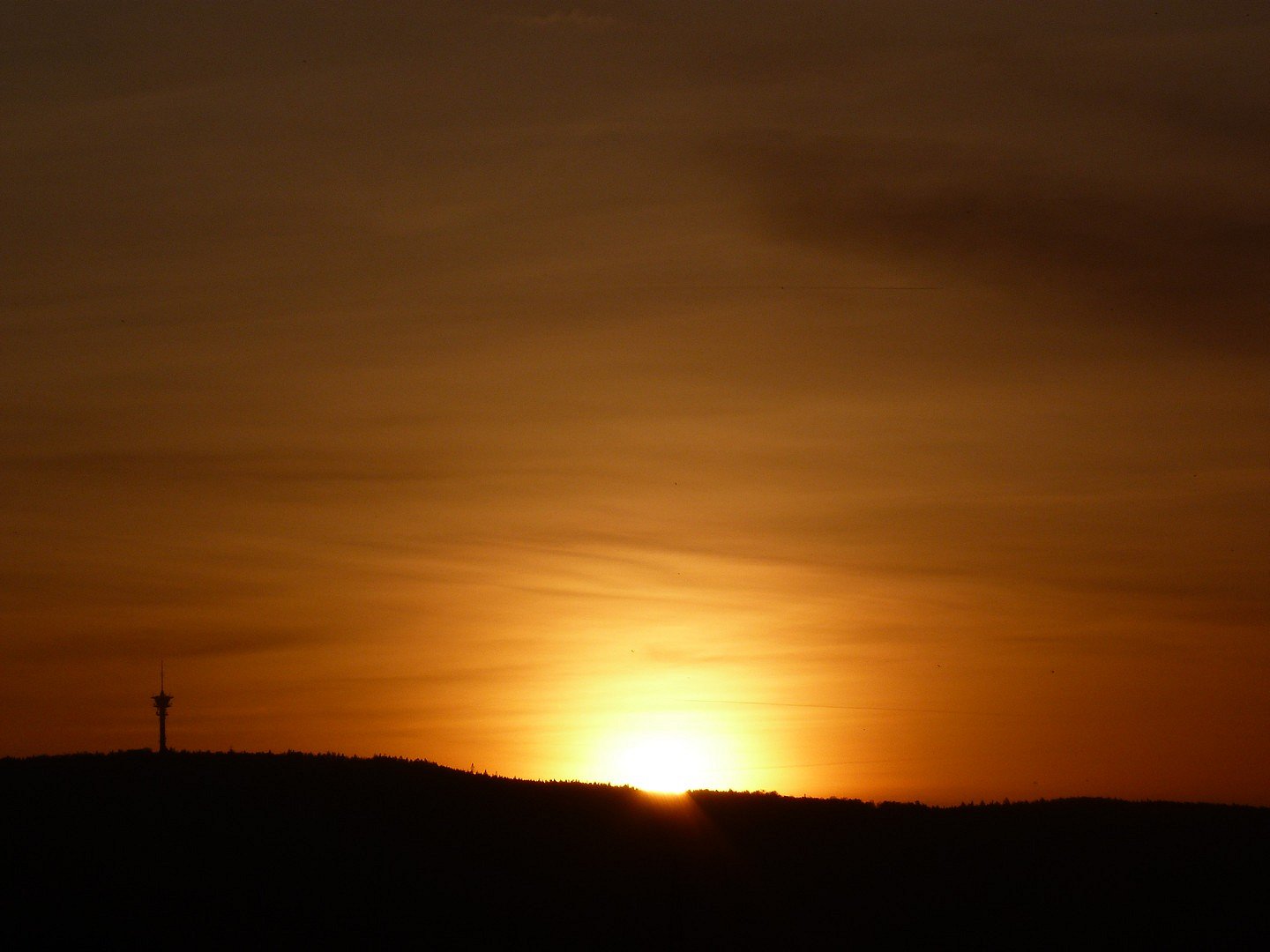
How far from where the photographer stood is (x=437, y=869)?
40188 millimetres

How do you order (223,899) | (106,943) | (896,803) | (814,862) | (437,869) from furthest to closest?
(896,803) < (814,862) < (437,869) < (223,899) < (106,943)

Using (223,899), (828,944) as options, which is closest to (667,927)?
(828,944)

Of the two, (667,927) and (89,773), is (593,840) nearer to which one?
(667,927)

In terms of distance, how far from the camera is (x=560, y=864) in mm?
41750

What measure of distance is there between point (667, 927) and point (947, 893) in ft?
26.5

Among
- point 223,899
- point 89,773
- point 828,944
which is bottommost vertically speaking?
point 828,944

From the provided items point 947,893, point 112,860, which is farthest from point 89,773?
point 947,893

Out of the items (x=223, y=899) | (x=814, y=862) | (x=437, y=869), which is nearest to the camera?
(x=223, y=899)

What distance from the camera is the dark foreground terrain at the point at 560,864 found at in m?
37.1

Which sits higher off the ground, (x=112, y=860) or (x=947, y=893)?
(x=112, y=860)

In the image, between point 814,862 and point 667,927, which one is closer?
point 667,927

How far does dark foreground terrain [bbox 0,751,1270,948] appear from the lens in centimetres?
3709

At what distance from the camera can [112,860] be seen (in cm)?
3862

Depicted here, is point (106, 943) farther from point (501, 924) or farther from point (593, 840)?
point (593, 840)
